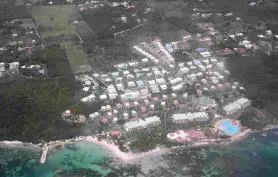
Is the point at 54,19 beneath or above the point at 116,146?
above

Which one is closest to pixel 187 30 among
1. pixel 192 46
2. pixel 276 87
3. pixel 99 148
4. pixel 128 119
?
pixel 192 46

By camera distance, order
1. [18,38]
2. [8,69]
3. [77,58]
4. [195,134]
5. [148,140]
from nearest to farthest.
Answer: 1. [148,140]
2. [195,134]
3. [8,69]
4. [77,58]
5. [18,38]

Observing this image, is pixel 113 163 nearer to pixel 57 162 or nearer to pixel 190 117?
pixel 57 162

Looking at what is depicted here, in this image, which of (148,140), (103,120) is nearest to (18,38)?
(103,120)

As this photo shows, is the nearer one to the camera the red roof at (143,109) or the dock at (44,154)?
the dock at (44,154)

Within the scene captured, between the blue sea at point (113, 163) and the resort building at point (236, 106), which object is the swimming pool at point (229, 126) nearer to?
the resort building at point (236, 106)

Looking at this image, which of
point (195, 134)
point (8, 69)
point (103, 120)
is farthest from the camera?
point (8, 69)

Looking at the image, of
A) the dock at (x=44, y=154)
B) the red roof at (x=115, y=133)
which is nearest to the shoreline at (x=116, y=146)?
the dock at (x=44, y=154)
